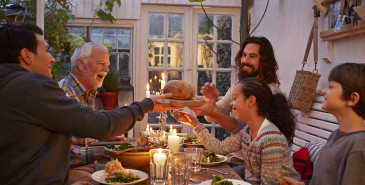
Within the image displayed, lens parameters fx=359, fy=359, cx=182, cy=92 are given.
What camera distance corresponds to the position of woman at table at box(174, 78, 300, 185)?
1.93 meters

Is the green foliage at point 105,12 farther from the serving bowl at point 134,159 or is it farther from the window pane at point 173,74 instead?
the serving bowl at point 134,159

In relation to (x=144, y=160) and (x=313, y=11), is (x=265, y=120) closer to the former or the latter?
(x=144, y=160)

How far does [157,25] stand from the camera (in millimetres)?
5105

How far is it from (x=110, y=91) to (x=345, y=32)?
10.1 feet

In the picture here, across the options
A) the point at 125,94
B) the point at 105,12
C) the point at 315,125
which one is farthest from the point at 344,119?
the point at 105,12

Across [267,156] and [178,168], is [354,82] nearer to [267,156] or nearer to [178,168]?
[267,156]

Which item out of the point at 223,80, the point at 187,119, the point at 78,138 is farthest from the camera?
the point at 223,80

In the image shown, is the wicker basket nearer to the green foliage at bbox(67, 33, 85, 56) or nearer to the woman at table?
the woman at table

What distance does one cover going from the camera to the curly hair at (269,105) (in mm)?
2139

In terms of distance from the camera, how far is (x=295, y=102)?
10.2ft

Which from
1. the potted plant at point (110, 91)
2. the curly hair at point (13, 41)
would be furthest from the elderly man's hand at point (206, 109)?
the potted plant at point (110, 91)

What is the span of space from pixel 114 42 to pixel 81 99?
8.63ft

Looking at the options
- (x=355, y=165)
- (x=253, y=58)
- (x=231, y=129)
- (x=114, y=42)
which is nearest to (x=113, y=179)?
(x=355, y=165)

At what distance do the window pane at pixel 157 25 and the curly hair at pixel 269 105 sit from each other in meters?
3.09
